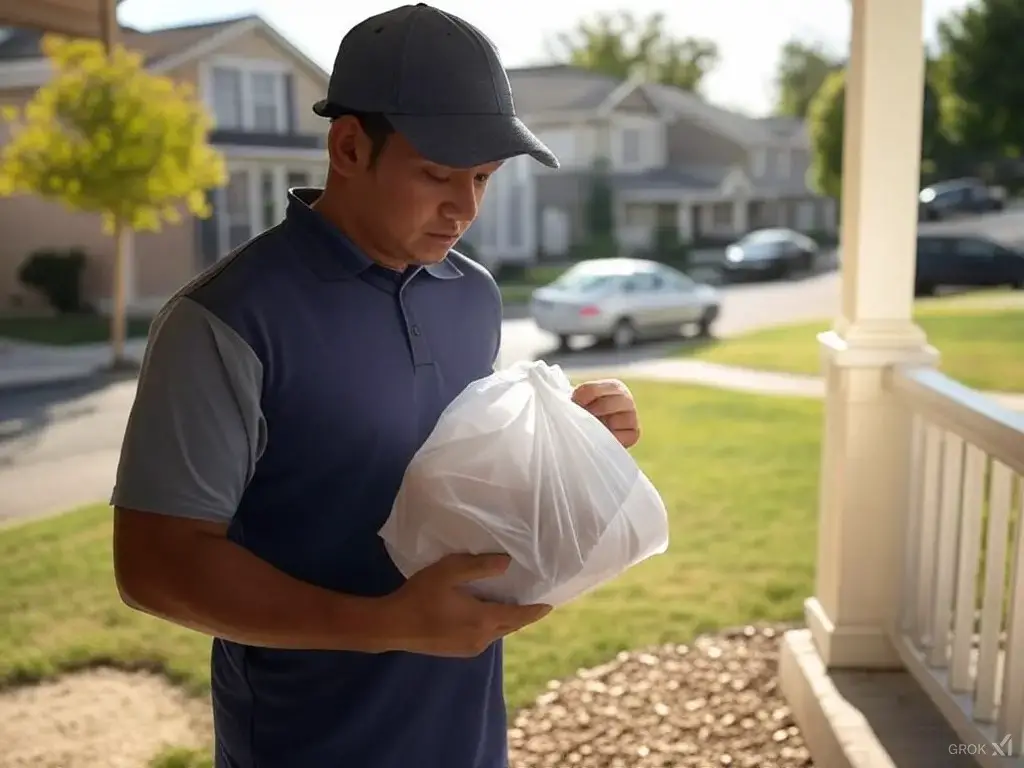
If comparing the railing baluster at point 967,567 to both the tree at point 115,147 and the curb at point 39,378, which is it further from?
the curb at point 39,378

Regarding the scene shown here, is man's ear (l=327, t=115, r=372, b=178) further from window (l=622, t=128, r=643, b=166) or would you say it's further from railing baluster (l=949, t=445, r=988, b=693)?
window (l=622, t=128, r=643, b=166)

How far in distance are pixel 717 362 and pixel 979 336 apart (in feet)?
3.53

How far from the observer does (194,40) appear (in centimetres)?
356

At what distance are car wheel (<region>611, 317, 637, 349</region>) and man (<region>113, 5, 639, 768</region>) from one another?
10.4 ft

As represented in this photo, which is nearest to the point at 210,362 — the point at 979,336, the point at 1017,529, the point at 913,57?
the point at 1017,529

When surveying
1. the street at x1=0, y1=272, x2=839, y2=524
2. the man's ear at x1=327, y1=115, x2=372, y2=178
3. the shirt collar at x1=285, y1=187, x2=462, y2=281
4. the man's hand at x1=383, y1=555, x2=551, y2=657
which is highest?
the man's ear at x1=327, y1=115, x2=372, y2=178

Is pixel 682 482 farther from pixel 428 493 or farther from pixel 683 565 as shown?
pixel 428 493

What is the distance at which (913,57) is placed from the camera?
2.19 m

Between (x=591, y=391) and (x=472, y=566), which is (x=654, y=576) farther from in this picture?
(x=472, y=566)

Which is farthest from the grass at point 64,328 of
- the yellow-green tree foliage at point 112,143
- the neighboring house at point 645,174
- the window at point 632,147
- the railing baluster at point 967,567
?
the railing baluster at point 967,567

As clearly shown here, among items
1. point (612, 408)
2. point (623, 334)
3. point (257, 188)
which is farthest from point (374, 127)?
point (623, 334)

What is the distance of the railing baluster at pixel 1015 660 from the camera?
67.4 inches

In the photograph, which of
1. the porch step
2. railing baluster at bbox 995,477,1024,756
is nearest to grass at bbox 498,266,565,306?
the porch step

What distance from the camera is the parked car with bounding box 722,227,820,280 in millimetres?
4281
